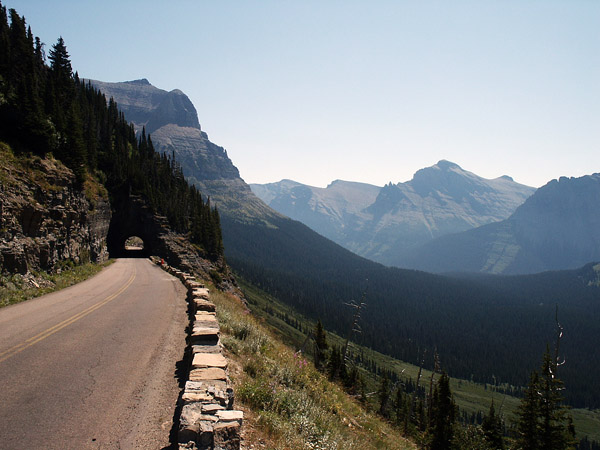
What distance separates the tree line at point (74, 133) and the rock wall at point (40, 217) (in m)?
2.36

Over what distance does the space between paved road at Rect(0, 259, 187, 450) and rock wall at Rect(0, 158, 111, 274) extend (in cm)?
715

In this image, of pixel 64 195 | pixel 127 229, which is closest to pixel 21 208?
pixel 64 195

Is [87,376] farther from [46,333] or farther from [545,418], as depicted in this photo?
[545,418]

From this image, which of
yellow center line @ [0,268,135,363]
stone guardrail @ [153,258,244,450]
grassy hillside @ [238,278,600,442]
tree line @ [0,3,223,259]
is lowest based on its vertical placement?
grassy hillside @ [238,278,600,442]

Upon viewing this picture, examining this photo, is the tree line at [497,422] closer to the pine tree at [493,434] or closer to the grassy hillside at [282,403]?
the pine tree at [493,434]

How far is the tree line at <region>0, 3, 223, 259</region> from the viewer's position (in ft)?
97.2

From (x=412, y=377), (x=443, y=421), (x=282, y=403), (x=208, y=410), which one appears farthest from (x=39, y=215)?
(x=412, y=377)

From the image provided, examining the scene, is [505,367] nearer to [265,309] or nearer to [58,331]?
[265,309]

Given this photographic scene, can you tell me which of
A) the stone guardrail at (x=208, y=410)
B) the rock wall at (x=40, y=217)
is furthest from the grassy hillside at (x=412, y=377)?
the stone guardrail at (x=208, y=410)

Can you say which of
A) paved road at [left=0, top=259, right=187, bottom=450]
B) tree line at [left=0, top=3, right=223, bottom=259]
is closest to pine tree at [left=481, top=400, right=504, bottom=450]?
paved road at [left=0, top=259, right=187, bottom=450]

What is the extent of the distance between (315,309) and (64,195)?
179 m

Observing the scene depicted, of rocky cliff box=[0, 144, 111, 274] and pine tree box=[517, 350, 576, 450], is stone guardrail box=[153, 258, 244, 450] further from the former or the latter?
pine tree box=[517, 350, 576, 450]

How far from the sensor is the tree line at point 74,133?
29.6 meters

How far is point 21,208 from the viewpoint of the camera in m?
22.7
